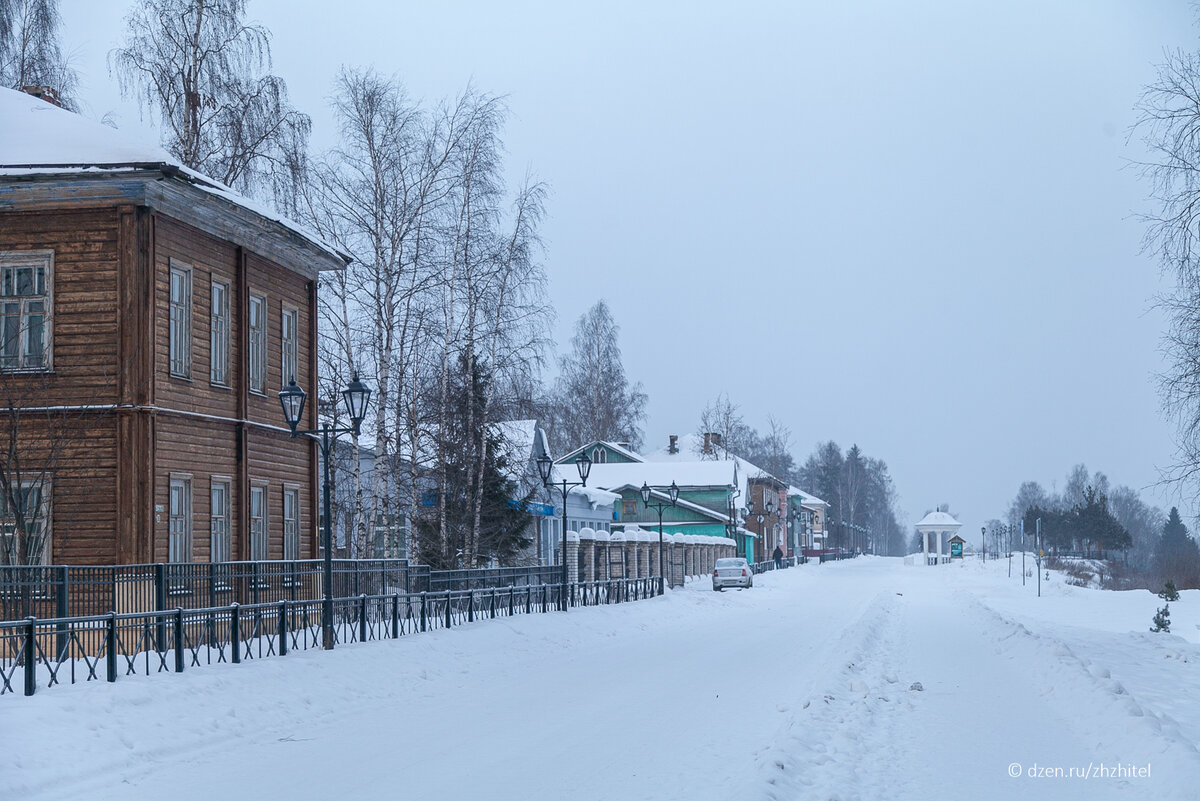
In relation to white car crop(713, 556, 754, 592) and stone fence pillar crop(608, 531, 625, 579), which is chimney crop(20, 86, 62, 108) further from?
white car crop(713, 556, 754, 592)

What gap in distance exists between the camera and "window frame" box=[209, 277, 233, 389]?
22547 millimetres

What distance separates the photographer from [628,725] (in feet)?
42.7

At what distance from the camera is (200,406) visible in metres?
21.9

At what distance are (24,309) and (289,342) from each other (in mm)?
6826

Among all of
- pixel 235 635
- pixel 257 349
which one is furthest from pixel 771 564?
pixel 235 635

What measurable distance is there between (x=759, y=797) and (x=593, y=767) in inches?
89.7

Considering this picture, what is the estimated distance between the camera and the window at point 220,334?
22.7 m

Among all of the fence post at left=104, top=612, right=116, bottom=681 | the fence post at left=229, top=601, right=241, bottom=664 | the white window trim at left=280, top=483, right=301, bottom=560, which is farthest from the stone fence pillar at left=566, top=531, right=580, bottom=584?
the fence post at left=104, top=612, right=116, bottom=681

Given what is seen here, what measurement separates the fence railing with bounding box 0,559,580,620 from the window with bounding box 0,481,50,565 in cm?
158

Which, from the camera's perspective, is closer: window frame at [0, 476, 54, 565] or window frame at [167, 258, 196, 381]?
window frame at [0, 476, 54, 565]

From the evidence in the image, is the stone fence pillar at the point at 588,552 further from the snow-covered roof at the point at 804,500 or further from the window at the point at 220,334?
the snow-covered roof at the point at 804,500

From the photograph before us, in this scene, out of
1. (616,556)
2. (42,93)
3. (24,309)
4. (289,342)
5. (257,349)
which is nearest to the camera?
(24,309)

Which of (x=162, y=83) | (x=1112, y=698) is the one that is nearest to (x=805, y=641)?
(x=1112, y=698)

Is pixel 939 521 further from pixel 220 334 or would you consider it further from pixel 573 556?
pixel 220 334
